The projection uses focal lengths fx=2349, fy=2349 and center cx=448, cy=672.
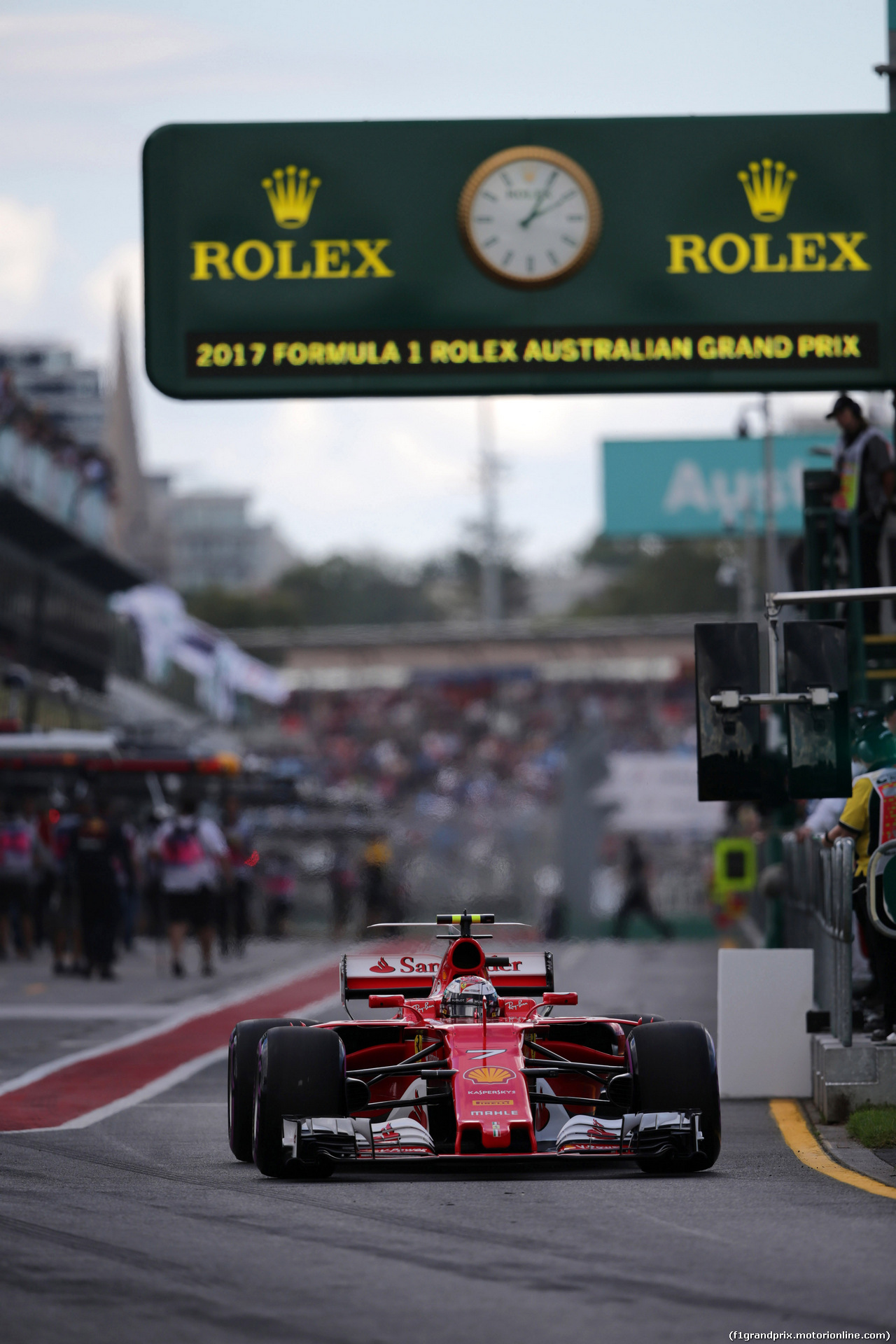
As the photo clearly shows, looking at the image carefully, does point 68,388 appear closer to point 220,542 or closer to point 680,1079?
point 680,1079

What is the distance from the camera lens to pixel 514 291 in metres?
13.4

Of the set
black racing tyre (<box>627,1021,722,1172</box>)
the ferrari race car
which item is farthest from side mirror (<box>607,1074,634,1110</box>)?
black racing tyre (<box>627,1021,722,1172</box>)

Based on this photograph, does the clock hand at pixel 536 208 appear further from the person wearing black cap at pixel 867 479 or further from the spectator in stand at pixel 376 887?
the spectator in stand at pixel 376 887

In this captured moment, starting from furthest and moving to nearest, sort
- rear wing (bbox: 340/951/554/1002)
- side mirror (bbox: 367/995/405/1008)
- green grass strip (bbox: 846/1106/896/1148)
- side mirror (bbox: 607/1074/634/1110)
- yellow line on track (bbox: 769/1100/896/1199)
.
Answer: rear wing (bbox: 340/951/554/1002), green grass strip (bbox: 846/1106/896/1148), side mirror (bbox: 367/995/405/1008), side mirror (bbox: 607/1074/634/1110), yellow line on track (bbox: 769/1100/896/1199)

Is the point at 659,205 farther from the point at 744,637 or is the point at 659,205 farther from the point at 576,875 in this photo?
the point at 576,875

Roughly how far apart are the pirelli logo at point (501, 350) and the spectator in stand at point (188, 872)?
972cm

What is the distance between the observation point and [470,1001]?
28.5 feet

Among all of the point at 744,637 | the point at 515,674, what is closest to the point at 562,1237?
the point at 744,637

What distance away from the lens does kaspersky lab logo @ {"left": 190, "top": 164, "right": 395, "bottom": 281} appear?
13383 mm

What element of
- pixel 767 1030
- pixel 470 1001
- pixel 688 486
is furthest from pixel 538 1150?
pixel 688 486

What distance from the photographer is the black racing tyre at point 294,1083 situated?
26.7 feet

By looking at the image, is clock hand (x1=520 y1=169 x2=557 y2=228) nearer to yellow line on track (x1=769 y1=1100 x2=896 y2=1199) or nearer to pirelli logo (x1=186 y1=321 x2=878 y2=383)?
pirelli logo (x1=186 y1=321 x2=878 y2=383)

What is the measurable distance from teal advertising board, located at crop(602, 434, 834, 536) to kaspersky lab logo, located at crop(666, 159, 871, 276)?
23706mm

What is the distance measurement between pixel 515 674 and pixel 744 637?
69898mm
